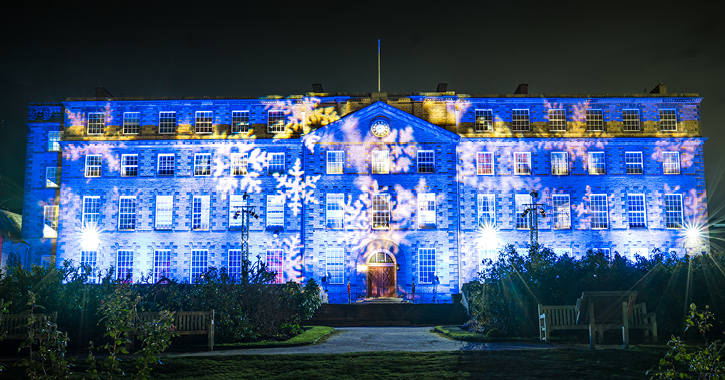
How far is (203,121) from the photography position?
138 ft

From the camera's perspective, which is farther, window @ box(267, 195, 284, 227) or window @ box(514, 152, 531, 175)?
window @ box(514, 152, 531, 175)

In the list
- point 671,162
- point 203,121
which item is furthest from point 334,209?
point 671,162

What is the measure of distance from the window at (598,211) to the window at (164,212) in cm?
2789

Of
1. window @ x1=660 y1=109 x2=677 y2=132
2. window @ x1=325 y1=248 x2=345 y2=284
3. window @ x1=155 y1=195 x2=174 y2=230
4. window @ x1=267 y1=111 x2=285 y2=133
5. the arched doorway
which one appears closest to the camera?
window @ x1=325 y1=248 x2=345 y2=284

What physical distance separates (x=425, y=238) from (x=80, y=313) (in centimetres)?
2458

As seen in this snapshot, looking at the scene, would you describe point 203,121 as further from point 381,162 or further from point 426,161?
point 426,161

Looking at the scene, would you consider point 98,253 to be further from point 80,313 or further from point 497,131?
point 497,131

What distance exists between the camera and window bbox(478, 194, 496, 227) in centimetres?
3997

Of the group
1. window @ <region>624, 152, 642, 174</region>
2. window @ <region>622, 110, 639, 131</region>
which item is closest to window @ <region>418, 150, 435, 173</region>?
window @ <region>624, 152, 642, 174</region>

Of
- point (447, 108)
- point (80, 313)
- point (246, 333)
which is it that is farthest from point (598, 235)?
point (80, 313)

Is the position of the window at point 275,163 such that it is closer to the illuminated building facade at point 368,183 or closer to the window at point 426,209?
the illuminated building facade at point 368,183

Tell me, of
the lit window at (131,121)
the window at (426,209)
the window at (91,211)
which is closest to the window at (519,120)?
the window at (426,209)

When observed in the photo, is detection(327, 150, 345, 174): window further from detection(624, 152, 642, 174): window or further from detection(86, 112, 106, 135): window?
detection(624, 152, 642, 174): window

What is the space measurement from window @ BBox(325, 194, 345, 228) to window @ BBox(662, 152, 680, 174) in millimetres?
21809
